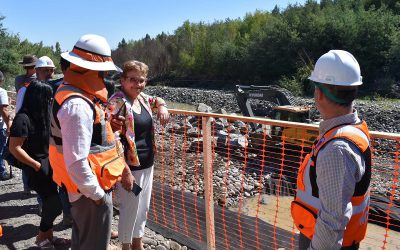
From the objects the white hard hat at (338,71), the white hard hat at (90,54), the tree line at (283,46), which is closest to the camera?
the white hard hat at (338,71)

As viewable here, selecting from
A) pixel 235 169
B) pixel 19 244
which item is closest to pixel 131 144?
pixel 19 244

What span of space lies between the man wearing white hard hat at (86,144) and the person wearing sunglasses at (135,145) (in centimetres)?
46

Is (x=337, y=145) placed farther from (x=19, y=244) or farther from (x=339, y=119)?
(x=19, y=244)

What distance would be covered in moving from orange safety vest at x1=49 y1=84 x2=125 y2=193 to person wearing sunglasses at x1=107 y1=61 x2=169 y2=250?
0.50 metres

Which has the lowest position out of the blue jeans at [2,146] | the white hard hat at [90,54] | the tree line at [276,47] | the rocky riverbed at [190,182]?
the rocky riverbed at [190,182]

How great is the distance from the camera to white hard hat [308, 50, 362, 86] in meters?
1.67

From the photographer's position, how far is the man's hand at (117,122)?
8.53 feet

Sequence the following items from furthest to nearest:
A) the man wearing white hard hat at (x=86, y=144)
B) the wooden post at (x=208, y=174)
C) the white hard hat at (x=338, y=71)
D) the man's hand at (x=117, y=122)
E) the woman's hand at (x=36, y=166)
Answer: the wooden post at (x=208, y=174)
the woman's hand at (x=36, y=166)
the man's hand at (x=117, y=122)
the man wearing white hard hat at (x=86, y=144)
the white hard hat at (x=338, y=71)

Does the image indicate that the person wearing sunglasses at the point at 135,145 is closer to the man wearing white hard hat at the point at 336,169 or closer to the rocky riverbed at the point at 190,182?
the rocky riverbed at the point at 190,182

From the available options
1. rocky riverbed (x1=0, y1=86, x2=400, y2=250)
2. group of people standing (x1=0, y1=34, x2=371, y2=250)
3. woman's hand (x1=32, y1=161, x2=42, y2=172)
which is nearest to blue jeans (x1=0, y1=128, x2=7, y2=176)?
rocky riverbed (x1=0, y1=86, x2=400, y2=250)

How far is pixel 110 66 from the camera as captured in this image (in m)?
2.26

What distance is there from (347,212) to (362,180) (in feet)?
0.56

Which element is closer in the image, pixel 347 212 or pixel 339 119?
pixel 347 212

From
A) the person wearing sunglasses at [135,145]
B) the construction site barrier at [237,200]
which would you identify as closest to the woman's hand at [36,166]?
the person wearing sunglasses at [135,145]
